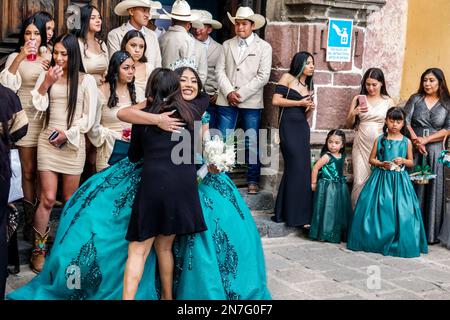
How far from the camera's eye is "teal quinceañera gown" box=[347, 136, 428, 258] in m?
6.91

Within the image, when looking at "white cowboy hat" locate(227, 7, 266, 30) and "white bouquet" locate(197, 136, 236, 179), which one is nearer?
"white bouquet" locate(197, 136, 236, 179)

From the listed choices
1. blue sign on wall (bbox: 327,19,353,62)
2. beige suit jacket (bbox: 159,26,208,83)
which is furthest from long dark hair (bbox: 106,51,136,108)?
blue sign on wall (bbox: 327,19,353,62)

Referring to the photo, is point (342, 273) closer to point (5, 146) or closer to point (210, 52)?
point (210, 52)

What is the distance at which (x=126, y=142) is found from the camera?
5336 mm

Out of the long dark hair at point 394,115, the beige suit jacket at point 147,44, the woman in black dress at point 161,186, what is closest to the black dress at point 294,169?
the long dark hair at point 394,115

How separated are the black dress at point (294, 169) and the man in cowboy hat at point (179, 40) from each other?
3.20 ft

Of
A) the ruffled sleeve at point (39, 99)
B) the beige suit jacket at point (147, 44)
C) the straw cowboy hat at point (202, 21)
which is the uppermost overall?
the straw cowboy hat at point (202, 21)

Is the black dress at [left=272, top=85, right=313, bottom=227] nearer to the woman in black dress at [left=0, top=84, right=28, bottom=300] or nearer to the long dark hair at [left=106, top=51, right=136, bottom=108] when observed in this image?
the long dark hair at [left=106, top=51, right=136, bottom=108]

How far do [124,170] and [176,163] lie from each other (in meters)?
0.64

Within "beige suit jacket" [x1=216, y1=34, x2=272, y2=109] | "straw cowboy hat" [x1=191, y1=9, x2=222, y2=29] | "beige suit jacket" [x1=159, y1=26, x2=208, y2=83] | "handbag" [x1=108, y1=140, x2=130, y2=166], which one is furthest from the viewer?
"straw cowboy hat" [x1=191, y1=9, x2=222, y2=29]

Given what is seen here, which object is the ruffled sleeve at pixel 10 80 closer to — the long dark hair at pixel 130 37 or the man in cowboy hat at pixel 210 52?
the long dark hair at pixel 130 37

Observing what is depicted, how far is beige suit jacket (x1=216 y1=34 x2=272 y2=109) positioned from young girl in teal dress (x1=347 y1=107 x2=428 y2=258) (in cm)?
136

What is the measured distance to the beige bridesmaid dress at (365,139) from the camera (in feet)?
24.5

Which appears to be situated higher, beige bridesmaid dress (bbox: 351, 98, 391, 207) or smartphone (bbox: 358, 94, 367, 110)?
smartphone (bbox: 358, 94, 367, 110)
